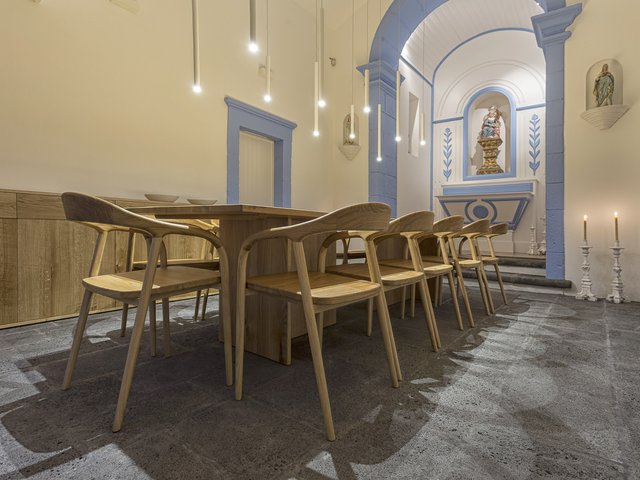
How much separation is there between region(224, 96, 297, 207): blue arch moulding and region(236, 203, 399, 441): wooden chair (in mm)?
2839

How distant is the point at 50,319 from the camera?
2389mm

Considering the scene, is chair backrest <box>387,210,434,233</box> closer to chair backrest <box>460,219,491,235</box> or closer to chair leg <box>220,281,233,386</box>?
chair leg <box>220,281,233,386</box>

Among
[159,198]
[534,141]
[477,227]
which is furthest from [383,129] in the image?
[159,198]

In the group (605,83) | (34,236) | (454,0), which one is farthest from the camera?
(454,0)

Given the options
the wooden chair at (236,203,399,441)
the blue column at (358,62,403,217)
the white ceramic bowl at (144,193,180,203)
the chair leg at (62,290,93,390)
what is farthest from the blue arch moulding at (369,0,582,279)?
the chair leg at (62,290,93,390)

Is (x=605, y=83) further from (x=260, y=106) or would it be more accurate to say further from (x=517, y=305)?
(x=260, y=106)

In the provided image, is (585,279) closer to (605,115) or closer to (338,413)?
(605,115)

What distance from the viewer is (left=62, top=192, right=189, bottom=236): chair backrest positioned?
113 cm

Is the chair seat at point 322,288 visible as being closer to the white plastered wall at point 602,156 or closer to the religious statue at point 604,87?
the white plastered wall at point 602,156

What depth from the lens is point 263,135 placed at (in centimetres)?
445

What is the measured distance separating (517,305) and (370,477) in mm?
2762

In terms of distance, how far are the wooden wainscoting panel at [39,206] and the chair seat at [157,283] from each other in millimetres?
1328

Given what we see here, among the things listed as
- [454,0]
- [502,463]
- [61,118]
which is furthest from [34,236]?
[454,0]

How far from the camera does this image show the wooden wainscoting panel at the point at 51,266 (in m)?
2.27
